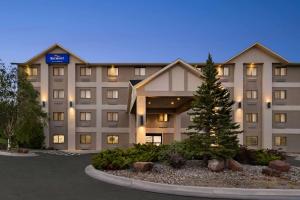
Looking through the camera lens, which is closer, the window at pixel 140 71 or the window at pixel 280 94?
the window at pixel 280 94

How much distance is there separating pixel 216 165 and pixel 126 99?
2725 centimetres

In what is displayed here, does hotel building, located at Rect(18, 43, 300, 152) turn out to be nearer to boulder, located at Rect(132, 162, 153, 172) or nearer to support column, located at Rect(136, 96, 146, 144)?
support column, located at Rect(136, 96, 146, 144)

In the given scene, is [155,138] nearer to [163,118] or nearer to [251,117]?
[163,118]

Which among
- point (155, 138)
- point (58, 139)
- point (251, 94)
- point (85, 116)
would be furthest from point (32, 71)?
point (251, 94)

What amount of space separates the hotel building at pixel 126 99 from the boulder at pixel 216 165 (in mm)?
25325

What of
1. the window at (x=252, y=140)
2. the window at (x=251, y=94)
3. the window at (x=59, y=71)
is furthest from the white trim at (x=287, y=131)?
the window at (x=59, y=71)

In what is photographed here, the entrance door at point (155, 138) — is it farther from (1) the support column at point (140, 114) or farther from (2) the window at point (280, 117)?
(1) the support column at point (140, 114)

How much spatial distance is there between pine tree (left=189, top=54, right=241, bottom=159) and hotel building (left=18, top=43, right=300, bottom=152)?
2425cm

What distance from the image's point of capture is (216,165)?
13.9 metres

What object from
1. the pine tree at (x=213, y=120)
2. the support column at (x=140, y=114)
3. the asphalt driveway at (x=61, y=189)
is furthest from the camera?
the support column at (x=140, y=114)

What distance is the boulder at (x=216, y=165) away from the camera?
13.9 m

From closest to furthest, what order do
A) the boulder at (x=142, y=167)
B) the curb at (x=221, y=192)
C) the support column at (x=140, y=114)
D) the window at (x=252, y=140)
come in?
the curb at (x=221, y=192), the boulder at (x=142, y=167), the support column at (x=140, y=114), the window at (x=252, y=140)

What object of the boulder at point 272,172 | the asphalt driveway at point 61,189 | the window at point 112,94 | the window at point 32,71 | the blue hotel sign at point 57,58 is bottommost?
the asphalt driveway at point 61,189

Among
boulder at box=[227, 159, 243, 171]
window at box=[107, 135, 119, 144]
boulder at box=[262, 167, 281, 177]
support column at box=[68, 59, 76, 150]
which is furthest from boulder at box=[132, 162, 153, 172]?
support column at box=[68, 59, 76, 150]
